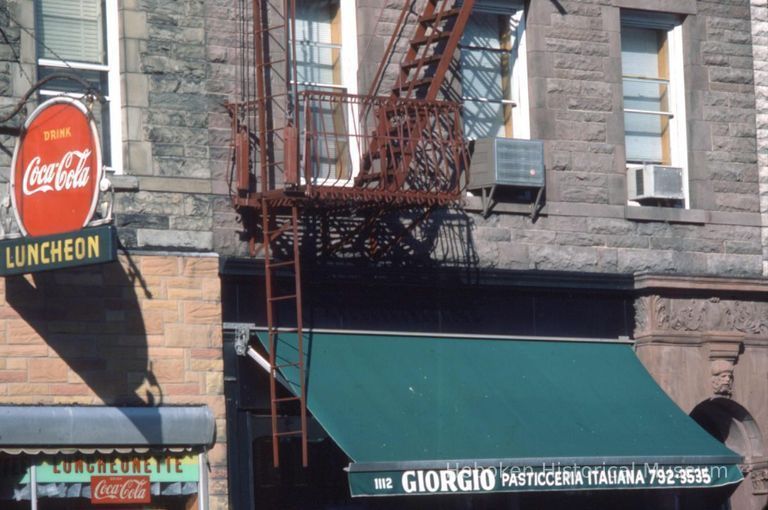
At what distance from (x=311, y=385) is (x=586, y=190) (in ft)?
13.4

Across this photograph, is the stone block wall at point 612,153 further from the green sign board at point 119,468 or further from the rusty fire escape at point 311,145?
the green sign board at point 119,468

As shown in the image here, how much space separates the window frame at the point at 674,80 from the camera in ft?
63.8

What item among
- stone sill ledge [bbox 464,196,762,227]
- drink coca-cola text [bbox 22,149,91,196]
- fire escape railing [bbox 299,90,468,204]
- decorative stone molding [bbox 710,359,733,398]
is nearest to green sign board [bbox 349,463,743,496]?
decorative stone molding [bbox 710,359,733,398]

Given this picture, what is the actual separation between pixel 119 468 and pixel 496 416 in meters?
3.71

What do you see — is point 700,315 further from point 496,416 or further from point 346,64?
point 346,64

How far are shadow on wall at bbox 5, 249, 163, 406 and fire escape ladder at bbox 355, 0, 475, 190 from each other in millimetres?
2594

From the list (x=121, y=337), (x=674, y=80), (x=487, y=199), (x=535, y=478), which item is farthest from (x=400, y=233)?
(x=674, y=80)

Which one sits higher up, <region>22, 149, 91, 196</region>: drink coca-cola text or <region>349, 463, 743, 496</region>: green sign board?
<region>22, 149, 91, 196</region>: drink coca-cola text

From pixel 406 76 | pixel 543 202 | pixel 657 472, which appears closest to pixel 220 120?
pixel 406 76

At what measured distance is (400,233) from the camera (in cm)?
1741

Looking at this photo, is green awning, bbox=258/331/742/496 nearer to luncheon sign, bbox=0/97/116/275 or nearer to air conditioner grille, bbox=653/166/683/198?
air conditioner grille, bbox=653/166/683/198

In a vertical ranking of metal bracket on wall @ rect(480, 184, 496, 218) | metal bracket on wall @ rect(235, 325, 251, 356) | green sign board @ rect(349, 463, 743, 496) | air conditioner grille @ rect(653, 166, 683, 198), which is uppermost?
air conditioner grille @ rect(653, 166, 683, 198)

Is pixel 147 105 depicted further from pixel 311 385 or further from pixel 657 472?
pixel 657 472

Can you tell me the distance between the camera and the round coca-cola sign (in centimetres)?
1430
